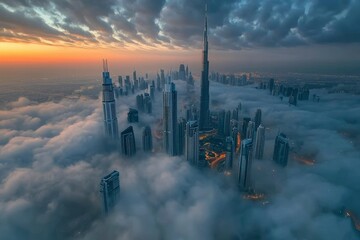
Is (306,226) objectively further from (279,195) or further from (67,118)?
(67,118)

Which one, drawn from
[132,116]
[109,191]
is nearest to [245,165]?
[109,191]

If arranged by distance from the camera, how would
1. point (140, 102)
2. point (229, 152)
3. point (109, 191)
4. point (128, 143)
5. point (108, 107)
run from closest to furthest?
point (109, 191) < point (229, 152) < point (128, 143) < point (108, 107) < point (140, 102)

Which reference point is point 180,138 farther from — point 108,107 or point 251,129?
point 108,107

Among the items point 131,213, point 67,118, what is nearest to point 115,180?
point 131,213

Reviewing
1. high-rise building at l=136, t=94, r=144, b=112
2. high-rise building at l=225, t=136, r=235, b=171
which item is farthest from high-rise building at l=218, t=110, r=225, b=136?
high-rise building at l=136, t=94, r=144, b=112

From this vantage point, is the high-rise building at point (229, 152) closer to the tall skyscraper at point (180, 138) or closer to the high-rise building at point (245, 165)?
the high-rise building at point (245, 165)
